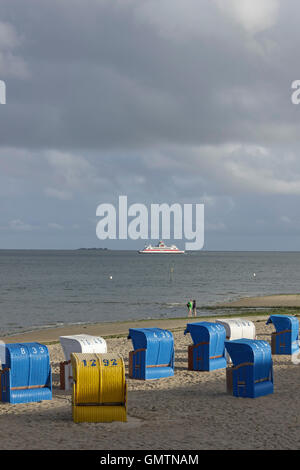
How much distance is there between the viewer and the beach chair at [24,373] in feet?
45.2

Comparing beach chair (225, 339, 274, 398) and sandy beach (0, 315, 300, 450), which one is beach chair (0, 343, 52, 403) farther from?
beach chair (225, 339, 274, 398)

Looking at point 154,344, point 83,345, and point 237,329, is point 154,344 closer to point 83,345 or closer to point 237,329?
point 83,345

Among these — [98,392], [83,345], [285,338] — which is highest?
[83,345]

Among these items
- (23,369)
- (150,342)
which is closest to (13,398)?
(23,369)

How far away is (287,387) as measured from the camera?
15.6 metres

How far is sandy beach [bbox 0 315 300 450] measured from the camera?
10.4 m

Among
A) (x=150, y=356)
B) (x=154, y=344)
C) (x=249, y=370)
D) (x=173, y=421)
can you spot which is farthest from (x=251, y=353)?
(x=150, y=356)

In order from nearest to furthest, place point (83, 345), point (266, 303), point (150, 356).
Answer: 1. point (83, 345)
2. point (150, 356)
3. point (266, 303)

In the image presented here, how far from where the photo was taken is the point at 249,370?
1430cm

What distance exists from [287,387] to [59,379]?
6891mm

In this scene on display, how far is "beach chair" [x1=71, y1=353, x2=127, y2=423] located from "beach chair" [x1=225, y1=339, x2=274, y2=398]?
12.0ft

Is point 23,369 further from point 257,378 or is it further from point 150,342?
point 257,378

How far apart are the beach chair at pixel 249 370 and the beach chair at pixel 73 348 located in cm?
383

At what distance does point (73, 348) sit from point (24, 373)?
8.57 ft
